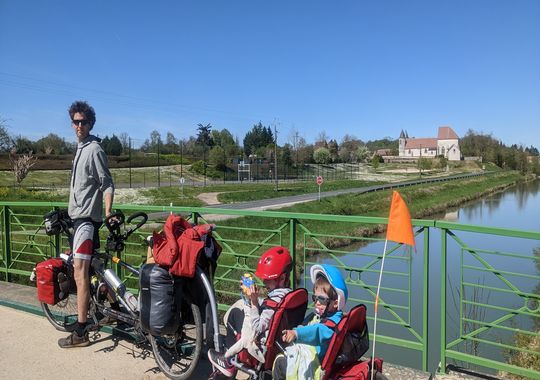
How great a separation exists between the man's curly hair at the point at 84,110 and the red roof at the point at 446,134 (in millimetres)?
136088

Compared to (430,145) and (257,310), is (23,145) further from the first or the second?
(430,145)

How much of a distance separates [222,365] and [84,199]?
183cm

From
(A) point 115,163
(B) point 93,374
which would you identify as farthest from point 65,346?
(A) point 115,163

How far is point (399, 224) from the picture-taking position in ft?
9.41

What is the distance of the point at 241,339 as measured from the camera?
286cm

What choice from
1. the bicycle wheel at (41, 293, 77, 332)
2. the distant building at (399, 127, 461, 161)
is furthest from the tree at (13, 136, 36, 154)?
the distant building at (399, 127, 461, 161)

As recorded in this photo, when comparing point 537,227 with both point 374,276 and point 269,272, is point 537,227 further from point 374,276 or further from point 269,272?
point 269,272

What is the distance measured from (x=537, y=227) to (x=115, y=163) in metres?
36.7

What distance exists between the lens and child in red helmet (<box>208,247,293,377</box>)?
111 inches

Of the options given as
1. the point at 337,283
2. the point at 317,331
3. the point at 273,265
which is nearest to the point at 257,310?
the point at 273,265

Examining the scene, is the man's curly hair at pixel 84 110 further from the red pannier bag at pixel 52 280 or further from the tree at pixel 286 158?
the tree at pixel 286 158

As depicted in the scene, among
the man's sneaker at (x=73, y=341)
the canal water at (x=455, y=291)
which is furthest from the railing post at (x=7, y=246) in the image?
the canal water at (x=455, y=291)

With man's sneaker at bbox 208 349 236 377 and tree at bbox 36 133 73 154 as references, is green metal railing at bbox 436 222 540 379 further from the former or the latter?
tree at bbox 36 133 73 154

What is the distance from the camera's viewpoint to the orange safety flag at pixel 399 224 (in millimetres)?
2826
